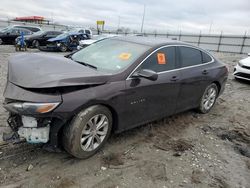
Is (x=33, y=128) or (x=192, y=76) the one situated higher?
(x=192, y=76)

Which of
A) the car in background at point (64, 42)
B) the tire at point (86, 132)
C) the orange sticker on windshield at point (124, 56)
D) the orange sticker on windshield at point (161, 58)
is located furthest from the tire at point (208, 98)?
the car in background at point (64, 42)

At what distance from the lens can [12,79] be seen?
9.09 ft

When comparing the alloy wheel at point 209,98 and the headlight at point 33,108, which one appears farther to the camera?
the alloy wheel at point 209,98

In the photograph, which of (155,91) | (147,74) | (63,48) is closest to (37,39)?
(63,48)

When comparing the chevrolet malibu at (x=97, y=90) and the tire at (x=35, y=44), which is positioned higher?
the chevrolet malibu at (x=97, y=90)

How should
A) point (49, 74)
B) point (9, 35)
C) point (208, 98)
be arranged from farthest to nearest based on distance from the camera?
point (9, 35) < point (208, 98) < point (49, 74)

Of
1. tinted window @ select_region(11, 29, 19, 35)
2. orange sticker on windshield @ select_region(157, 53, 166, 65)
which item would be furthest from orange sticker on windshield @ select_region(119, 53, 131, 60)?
tinted window @ select_region(11, 29, 19, 35)

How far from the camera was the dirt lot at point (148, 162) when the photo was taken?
2.60m

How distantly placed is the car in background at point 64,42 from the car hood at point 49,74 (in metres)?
11.7

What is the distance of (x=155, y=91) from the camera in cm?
349

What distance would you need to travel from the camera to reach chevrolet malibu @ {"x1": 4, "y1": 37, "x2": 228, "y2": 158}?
252 cm

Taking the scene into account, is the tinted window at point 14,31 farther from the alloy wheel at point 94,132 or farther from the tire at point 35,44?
the alloy wheel at point 94,132

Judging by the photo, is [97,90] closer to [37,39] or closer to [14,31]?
[37,39]

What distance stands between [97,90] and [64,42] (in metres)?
13.0
